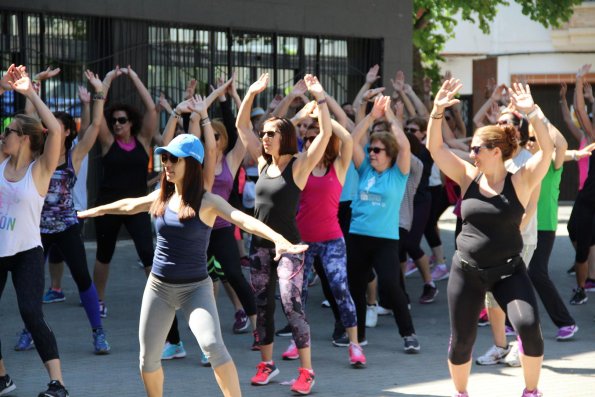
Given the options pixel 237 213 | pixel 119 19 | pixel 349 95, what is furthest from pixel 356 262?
pixel 349 95

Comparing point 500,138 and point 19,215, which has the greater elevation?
point 500,138

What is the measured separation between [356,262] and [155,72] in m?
6.71

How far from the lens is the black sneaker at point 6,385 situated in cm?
723

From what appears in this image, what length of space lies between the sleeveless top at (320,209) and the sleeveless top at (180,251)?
6.32 ft

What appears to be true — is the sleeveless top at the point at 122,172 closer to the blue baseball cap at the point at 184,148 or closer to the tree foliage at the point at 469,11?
the blue baseball cap at the point at 184,148

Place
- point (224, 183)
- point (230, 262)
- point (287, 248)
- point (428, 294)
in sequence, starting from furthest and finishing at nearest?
point (428, 294), point (224, 183), point (230, 262), point (287, 248)

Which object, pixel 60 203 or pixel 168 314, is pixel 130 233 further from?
pixel 168 314

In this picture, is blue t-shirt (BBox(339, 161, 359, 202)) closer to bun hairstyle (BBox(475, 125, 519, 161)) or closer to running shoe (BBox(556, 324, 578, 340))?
running shoe (BBox(556, 324, 578, 340))

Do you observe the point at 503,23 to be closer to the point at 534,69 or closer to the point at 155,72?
the point at 534,69

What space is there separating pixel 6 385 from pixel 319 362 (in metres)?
2.39

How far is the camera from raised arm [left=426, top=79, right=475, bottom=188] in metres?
6.82

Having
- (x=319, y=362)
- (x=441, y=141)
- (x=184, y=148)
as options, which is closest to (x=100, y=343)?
(x=319, y=362)

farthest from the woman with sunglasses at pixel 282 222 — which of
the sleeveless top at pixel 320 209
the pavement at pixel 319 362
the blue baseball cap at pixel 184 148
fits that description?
the blue baseball cap at pixel 184 148

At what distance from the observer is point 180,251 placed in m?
6.30
